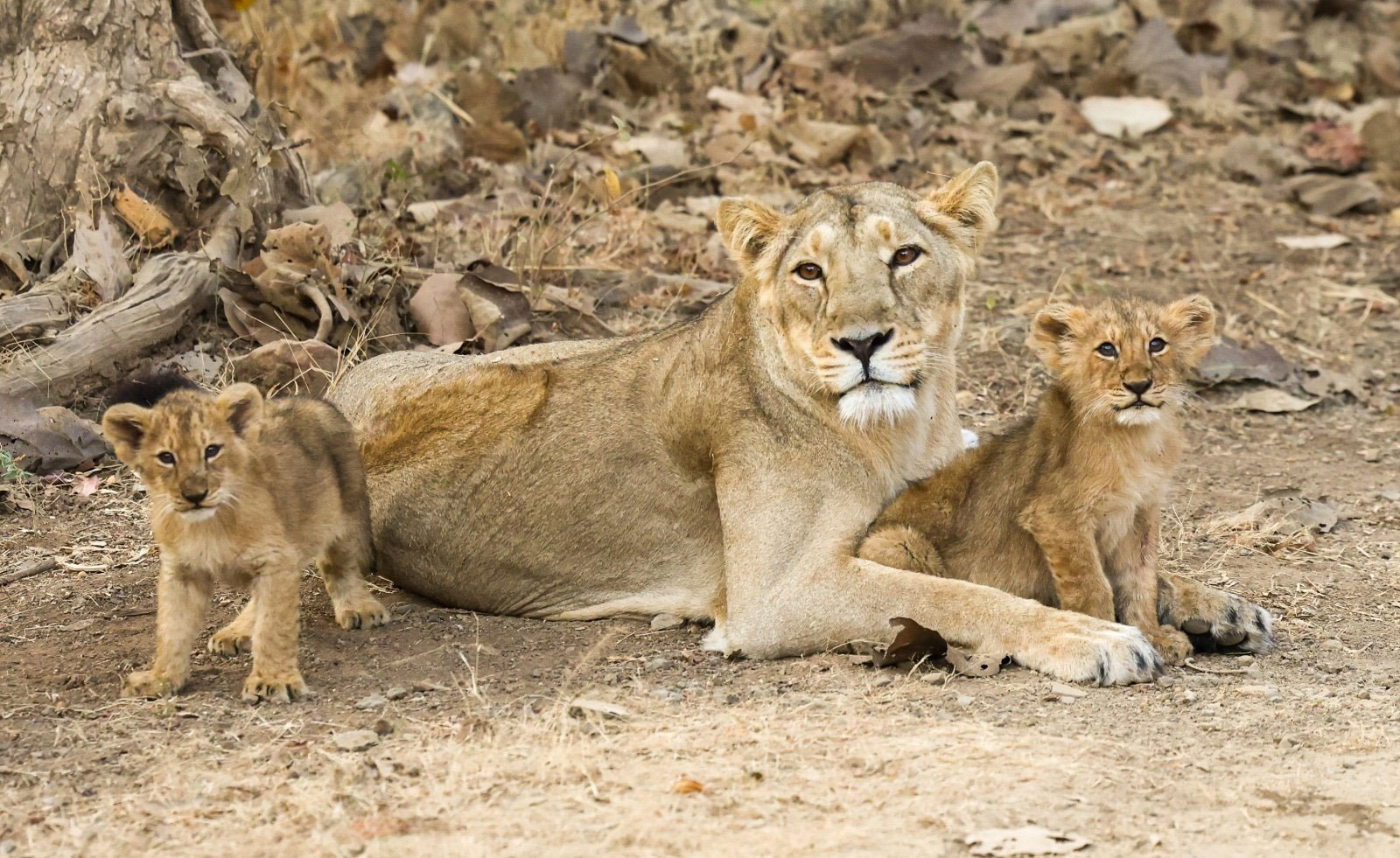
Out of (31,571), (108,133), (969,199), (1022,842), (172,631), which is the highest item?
(969,199)

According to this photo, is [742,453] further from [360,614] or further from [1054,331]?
[360,614]

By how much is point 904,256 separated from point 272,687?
2838 millimetres

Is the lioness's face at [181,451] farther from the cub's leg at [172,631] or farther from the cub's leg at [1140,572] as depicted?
the cub's leg at [1140,572]

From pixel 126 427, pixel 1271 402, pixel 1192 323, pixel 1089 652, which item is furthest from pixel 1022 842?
pixel 1271 402

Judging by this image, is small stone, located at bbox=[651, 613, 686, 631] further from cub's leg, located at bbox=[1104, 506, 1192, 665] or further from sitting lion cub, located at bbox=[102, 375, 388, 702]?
cub's leg, located at bbox=[1104, 506, 1192, 665]

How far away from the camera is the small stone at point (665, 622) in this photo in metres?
6.95

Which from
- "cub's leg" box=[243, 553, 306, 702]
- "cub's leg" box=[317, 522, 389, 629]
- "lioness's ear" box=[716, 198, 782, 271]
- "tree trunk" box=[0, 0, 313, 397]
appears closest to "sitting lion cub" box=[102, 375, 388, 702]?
"cub's leg" box=[243, 553, 306, 702]

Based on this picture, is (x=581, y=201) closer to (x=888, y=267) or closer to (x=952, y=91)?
(x=952, y=91)

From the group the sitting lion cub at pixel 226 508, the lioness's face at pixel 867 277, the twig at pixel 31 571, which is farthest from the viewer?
the twig at pixel 31 571

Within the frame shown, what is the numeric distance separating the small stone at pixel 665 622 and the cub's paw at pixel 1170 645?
187cm

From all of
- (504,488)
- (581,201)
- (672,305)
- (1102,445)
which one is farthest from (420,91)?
(1102,445)

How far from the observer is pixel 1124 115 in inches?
584

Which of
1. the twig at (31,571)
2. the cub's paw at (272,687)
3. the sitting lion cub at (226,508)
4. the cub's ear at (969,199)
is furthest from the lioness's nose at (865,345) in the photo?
the twig at (31,571)

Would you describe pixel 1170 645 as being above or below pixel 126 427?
below
